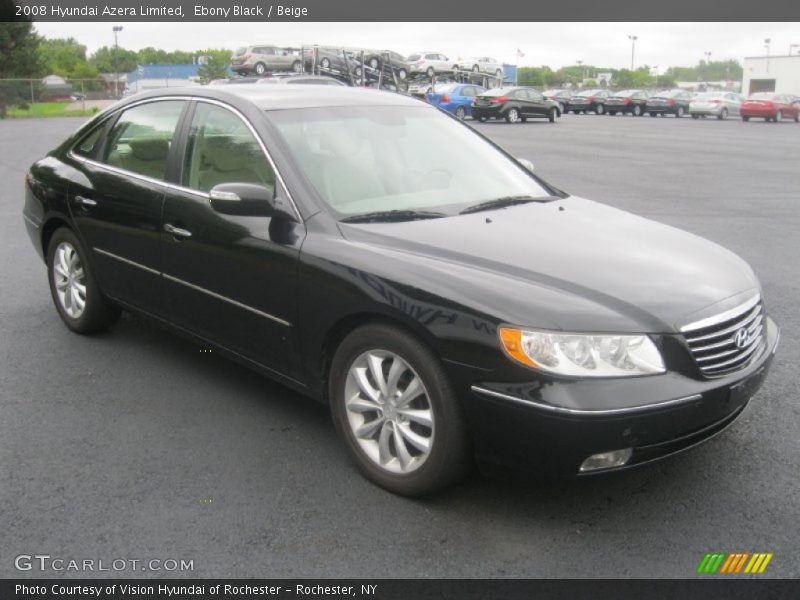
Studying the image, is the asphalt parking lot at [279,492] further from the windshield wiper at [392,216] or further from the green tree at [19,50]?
the green tree at [19,50]

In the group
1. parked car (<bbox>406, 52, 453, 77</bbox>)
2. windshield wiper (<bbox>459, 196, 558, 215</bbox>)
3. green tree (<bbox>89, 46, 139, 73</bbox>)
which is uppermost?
green tree (<bbox>89, 46, 139, 73</bbox>)

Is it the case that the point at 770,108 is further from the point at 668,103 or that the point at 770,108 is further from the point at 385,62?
the point at 385,62

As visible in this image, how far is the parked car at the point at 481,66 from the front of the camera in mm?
49522

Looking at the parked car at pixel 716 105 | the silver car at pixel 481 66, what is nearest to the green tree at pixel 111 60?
the silver car at pixel 481 66

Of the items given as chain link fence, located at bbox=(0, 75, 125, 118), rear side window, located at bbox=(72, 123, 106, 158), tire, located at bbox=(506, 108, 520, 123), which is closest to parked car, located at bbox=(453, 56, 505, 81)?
tire, located at bbox=(506, 108, 520, 123)

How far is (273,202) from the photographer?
152 inches

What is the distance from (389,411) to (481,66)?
163 ft

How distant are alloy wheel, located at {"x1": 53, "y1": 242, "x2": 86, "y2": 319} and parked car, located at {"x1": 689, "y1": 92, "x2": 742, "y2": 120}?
45616 mm

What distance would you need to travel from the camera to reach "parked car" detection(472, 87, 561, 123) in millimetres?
34781

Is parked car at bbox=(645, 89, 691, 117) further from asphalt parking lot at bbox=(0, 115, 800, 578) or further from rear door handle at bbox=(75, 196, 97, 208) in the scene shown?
rear door handle at bbox=(75, 196, 97, 208)

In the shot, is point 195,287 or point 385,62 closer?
point 195,287

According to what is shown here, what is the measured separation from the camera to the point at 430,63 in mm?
46375

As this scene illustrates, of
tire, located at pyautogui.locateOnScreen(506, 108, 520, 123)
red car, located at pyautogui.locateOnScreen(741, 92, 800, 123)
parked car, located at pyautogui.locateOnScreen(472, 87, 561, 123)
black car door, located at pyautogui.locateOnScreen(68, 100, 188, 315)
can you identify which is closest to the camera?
black car door, located at pyautogui.locateOnScreen(68, 100, 188, 315)
